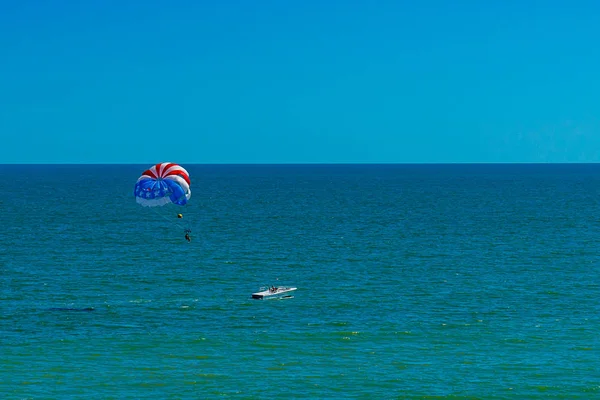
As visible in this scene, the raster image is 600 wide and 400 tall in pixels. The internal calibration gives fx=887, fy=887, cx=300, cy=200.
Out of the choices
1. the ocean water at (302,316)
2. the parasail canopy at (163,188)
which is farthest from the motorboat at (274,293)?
the parasail canopy at (163,188)

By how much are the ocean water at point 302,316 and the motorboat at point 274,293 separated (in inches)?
62.7

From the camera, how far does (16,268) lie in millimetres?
101062

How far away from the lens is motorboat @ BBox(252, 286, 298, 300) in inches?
→ 3255

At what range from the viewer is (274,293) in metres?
83.8

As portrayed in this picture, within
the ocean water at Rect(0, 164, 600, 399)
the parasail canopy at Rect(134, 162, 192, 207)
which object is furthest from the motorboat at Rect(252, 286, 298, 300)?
the parasail canopy at Rect(134, 162, 192, 207)

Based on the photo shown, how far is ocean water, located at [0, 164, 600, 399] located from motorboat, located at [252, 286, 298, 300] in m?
1.59

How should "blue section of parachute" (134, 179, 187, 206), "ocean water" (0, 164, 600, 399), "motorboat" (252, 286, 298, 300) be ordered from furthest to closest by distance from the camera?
"motorboat" (252, 286, 298, 300) → "blue section of parachute" (134, 179, 187, 206) → "ocean water" (0, 164, 600, 399)

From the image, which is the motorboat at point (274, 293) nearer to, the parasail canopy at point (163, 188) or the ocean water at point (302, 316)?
the ocean water at point (302, 316)

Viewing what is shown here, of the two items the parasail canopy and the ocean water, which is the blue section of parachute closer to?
the parasail canopy

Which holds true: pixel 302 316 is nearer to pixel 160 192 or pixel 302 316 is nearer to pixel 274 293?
pixel 274 293

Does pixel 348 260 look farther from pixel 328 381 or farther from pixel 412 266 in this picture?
pixel 328 381

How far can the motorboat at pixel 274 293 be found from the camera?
82688 millimetres

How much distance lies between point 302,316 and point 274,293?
334 inches

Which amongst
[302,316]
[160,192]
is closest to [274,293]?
[302,316]
